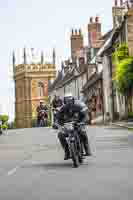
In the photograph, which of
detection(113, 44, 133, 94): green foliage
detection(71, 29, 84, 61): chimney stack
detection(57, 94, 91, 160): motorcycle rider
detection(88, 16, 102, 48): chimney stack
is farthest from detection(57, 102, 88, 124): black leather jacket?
detection(71, 29, 84, 61): chimney stack

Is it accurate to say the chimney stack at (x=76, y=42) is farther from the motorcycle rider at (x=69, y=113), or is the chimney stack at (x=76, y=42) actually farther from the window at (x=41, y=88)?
the motorcycle rider at (x=69, y=113)

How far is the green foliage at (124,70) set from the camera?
53094mm

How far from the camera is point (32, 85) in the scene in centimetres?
14300

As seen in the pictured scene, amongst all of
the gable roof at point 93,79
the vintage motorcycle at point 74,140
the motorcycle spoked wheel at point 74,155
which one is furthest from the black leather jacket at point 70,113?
the gable roof at point 93,79

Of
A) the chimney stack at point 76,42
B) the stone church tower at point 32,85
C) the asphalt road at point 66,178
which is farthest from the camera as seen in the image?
the stone church tower at point 32,85

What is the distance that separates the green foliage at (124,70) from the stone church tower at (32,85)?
8379 cm

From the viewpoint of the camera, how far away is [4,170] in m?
14.3

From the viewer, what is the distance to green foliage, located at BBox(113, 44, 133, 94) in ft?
174

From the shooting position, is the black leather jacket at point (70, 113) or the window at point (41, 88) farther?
the window at point (41, 88)

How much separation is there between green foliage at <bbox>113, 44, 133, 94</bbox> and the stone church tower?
8379cm

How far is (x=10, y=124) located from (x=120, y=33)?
93130 millimetres

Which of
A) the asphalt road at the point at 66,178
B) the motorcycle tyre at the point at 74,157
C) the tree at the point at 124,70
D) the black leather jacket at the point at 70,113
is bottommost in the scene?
the asphalt road at the point at 66,178

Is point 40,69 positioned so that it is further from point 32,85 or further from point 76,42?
point 76,42

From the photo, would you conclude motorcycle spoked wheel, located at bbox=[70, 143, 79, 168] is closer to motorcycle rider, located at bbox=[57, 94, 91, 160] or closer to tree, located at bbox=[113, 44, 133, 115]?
motorcycle rider, located at bbox=[57, 94, 91, 160]
